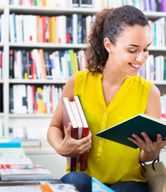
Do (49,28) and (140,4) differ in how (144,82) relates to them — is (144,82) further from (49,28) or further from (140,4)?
(140,4)

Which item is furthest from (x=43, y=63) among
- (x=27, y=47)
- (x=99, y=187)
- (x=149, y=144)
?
(x=99, y=187)

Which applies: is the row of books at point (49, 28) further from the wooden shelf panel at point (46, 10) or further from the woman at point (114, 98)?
the woman at point (114, 98)

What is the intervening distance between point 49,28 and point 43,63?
320 mm

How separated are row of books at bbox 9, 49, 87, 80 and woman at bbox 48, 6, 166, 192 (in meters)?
1.06

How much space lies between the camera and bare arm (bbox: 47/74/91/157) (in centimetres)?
92

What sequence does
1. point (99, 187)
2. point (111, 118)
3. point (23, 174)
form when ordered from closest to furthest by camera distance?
point (99, 187) → point (23, 174) → point (111, 118)

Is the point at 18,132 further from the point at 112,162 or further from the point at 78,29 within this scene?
the point at 112,162

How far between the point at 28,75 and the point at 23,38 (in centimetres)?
34

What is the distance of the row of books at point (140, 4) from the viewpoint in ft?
7.69

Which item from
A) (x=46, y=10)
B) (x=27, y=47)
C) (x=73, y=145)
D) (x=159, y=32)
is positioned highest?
(x=46, y=10)

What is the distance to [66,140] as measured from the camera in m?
0.93

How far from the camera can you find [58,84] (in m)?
2.50

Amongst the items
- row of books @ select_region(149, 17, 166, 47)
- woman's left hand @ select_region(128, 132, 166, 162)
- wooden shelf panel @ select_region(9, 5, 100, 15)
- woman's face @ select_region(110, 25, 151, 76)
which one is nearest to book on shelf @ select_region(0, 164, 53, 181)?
woman's left hand @ select_region(128, 132, 166, 162)

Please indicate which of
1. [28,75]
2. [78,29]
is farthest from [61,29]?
[28,75]
